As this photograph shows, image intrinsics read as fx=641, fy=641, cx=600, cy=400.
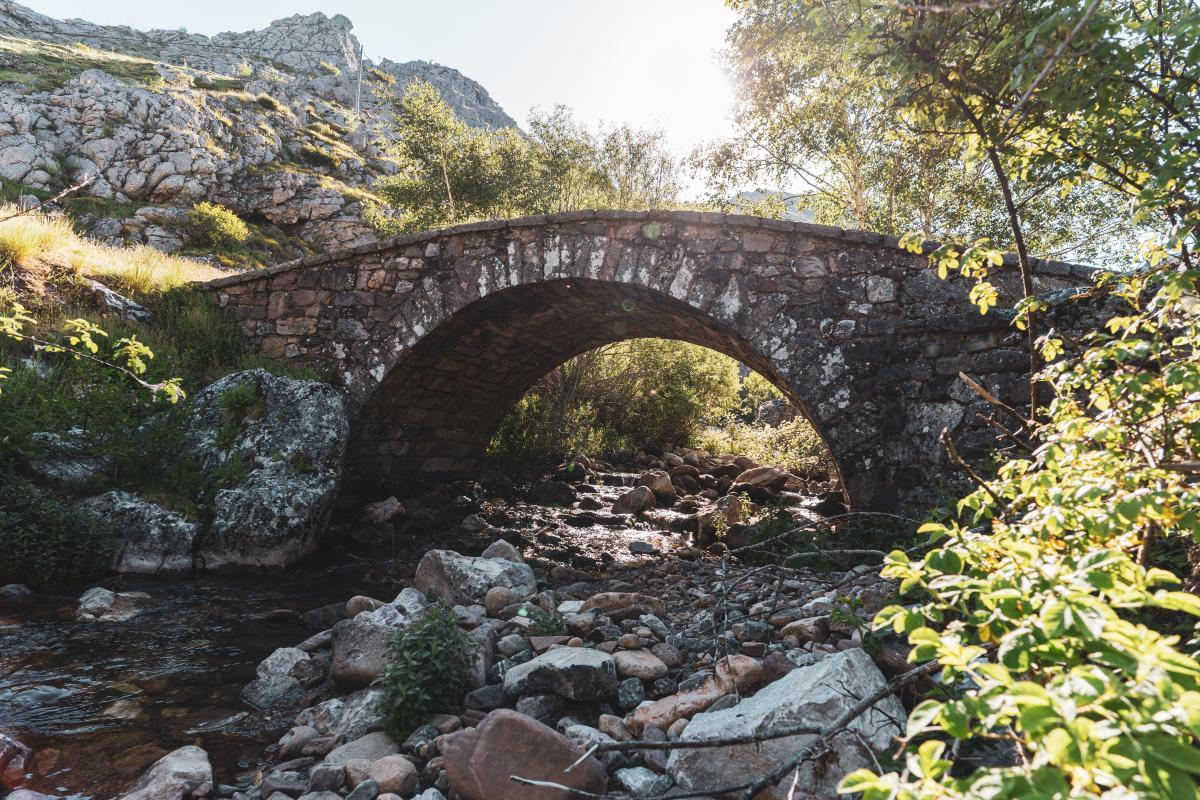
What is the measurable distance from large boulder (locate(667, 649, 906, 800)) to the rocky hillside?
14.0 meters

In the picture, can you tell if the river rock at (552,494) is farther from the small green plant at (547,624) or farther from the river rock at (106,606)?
the small green plant at (547,624)

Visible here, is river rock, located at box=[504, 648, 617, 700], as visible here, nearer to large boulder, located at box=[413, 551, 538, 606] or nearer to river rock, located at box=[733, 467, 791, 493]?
Result: large boulder, located at box=[413, 551, 538, 606]

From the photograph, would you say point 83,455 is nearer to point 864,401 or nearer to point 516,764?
point 516,764

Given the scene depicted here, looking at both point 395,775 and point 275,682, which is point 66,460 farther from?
point 395,775

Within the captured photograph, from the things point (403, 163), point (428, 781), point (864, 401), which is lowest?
point (428, 781)

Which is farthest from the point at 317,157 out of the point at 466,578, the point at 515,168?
the point at 466,578

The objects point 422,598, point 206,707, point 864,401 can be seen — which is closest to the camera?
point 206,707

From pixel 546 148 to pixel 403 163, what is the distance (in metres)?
3.17

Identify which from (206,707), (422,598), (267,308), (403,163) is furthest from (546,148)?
(206,707)

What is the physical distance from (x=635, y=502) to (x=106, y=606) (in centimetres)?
580

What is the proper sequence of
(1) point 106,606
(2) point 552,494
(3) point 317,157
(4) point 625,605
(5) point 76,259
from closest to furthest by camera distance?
(4) point 625,605 → (1) point 106,606 → (5) point 76,259 → (2) point 552,494 → (3) point 317,157

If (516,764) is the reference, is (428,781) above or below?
below

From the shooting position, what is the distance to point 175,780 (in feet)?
7.84

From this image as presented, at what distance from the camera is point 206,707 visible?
10.4ft
